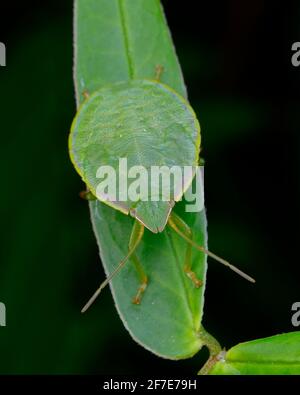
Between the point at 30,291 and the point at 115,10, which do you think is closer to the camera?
the point at 115,10

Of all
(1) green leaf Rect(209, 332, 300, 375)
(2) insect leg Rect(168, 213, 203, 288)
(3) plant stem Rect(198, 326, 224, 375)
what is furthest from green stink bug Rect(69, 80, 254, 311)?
(1) green leaf Rect(209, 332, 300, 375)

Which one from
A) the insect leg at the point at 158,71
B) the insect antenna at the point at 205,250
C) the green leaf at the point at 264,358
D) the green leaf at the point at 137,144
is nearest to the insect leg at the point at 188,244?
the insect antenna at the point at 205,250

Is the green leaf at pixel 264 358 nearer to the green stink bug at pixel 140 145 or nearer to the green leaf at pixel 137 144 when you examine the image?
the green stink bug at pixel 140 145

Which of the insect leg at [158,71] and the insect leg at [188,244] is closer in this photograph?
the insect leg at [188,244]

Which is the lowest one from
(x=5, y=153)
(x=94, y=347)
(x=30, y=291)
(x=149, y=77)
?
(x=94, y=347)

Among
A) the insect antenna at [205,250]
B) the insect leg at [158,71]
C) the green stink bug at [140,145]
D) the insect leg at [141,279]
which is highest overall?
the insect leg at [158,71]

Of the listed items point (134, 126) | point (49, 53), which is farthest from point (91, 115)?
point (49, 53)

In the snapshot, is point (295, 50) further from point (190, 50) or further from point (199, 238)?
point (199, 238)
